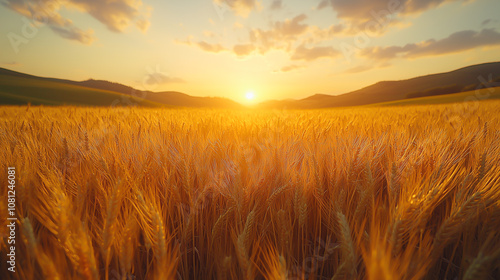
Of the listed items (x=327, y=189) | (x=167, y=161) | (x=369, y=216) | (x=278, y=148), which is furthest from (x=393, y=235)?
(x=167, y=161)

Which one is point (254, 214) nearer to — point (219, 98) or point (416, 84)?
point (219, 98)

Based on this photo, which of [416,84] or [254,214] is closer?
[254,214]

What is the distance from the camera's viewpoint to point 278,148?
0.96 metres

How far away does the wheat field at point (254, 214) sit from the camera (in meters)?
0.45

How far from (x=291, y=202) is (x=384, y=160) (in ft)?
1.76

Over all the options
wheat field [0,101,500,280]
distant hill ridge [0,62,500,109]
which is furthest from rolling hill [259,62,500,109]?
wheat field [0,101,500,280]

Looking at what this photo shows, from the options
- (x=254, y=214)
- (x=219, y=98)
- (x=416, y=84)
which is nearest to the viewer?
(x=254, y=214)

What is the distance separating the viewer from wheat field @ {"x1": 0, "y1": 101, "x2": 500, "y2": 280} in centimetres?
45

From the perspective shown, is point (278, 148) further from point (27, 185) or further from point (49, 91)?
point (49, 91)

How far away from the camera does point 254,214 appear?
0.54 meters
